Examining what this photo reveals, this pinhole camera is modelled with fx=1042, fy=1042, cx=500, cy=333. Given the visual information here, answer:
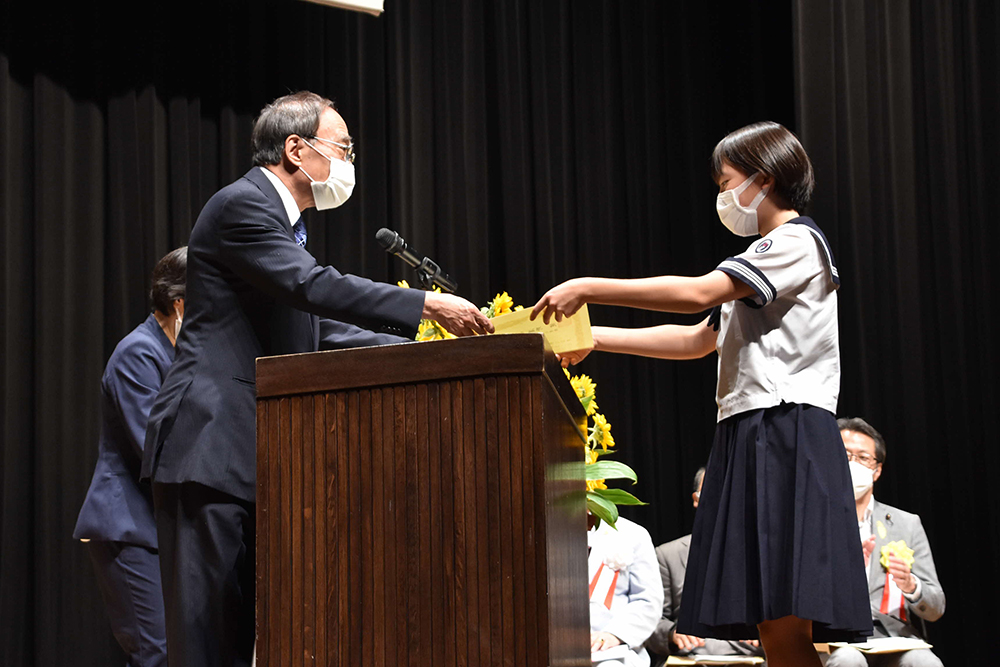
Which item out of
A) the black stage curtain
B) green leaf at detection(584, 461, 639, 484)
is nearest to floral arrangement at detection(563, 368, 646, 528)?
green leaf at detection(584, 461, 639, 484)

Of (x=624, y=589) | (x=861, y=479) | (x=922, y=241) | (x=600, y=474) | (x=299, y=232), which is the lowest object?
(x=624, y=589)

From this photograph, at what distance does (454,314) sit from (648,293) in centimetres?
38

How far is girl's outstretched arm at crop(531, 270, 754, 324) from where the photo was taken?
5.85ft

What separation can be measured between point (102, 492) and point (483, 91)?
2.58 meters

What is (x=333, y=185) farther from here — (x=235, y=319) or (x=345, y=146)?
(x=235, y=319)

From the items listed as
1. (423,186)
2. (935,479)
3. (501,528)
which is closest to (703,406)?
(935,479)

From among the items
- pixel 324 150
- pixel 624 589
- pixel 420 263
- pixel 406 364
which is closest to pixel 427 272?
pixel 420 263

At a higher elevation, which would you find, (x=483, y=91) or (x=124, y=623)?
(x=483, y=91)

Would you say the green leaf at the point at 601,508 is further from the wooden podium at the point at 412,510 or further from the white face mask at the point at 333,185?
the wooden podium at the point at 412,510

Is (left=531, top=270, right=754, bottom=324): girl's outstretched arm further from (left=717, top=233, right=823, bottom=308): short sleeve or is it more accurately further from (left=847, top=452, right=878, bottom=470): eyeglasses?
(left=847, top=452, right=878, bottom=470): eyeglasses

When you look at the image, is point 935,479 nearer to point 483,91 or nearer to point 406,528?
point 483,91

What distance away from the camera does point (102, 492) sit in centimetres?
287

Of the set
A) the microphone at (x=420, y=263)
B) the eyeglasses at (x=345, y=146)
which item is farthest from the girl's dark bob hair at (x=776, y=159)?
the eyeglasses at (x=345, y=146)

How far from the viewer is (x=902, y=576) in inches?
137
